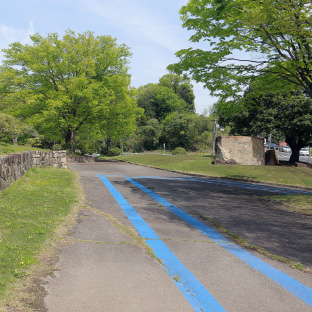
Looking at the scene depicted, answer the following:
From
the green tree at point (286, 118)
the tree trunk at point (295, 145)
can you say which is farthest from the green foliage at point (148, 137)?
the tree trunk at point (295, 145)

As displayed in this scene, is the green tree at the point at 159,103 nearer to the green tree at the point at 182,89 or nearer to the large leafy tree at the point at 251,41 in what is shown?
the green tree at the point at 182,89

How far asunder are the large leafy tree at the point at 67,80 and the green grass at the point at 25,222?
67.8 ft

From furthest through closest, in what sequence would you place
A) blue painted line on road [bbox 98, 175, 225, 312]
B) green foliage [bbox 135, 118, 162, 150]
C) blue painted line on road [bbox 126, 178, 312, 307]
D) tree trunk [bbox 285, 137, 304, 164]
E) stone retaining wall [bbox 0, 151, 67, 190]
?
green foliage [bbox 135, 118, 162, 150], tree trunk [bbox 285, 137, 304, 164], stone retaining wall [bbox 0, 151, 67, 190], blue painted line on road [bbox 126, 178, 312, 307], blue painted line on road [bbox 98, 175, 225, 312]

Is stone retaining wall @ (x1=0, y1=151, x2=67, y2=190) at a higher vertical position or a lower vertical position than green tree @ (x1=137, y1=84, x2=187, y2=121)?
lower

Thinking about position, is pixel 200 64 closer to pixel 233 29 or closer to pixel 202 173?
pixel 233 29

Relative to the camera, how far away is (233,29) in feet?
35.5

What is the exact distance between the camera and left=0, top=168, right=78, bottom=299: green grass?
356 cm

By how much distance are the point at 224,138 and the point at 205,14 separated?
44.1 ft

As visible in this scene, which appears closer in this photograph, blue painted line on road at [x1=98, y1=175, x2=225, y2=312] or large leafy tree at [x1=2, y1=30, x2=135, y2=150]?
blue painted line on road at [x1=98, y1=175, x2=225, y2=312]

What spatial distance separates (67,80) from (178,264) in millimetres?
28453

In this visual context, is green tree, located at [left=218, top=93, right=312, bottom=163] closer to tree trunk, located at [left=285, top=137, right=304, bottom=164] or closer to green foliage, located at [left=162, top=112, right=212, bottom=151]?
tree trunk, located at [left=285, top=137, right=304, bottom=164]

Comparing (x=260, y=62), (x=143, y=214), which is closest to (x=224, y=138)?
(x=260, y=62)

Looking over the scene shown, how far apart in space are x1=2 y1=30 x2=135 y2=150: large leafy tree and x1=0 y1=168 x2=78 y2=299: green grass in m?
20.7

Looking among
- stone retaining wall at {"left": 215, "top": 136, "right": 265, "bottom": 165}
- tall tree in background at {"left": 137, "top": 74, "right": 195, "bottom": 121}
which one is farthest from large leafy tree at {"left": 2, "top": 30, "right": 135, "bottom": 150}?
tall tree in background at {"left": 137, "top": 74, "right": 195, "bottom": 121}
